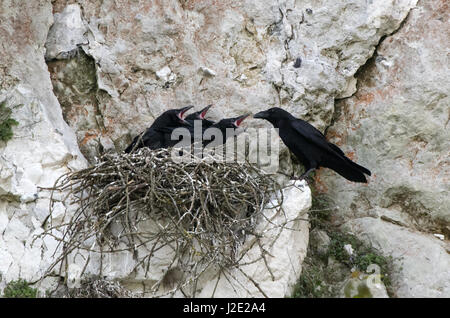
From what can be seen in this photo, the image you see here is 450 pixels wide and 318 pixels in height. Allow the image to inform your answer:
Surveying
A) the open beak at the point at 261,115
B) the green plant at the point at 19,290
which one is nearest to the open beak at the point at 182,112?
the open beak at the point at 261,115

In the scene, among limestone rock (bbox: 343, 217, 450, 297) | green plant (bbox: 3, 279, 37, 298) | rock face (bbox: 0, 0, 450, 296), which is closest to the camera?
green plant (bbox: 3, 279, 37, 298)

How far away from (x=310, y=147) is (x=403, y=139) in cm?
114

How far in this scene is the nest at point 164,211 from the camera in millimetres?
5930

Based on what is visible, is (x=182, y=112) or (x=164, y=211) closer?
(x=164, y=211)

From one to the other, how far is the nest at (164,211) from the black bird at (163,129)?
658 mm

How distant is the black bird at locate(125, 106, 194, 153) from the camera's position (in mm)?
7059

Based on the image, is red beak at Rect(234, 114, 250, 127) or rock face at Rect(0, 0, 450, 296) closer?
rock face at Rect(0, 0, 450, 296)

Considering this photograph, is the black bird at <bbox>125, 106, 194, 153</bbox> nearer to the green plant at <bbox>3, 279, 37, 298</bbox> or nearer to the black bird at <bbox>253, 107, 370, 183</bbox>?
the black bird at <bbox>253, 107, 370, 183</bbox>

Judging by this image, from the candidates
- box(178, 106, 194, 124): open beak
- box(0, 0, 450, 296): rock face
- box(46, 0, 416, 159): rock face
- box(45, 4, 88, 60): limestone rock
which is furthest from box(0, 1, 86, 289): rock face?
box(178, 106, 194, 124): open beak

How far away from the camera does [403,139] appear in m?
7.11

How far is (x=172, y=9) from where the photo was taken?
7.61 meters

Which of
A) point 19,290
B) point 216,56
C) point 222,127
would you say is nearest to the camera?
point 19,290

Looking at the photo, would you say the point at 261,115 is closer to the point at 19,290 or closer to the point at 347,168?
the point at 347,168

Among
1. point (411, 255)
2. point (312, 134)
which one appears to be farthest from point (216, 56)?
point (411, 255)
